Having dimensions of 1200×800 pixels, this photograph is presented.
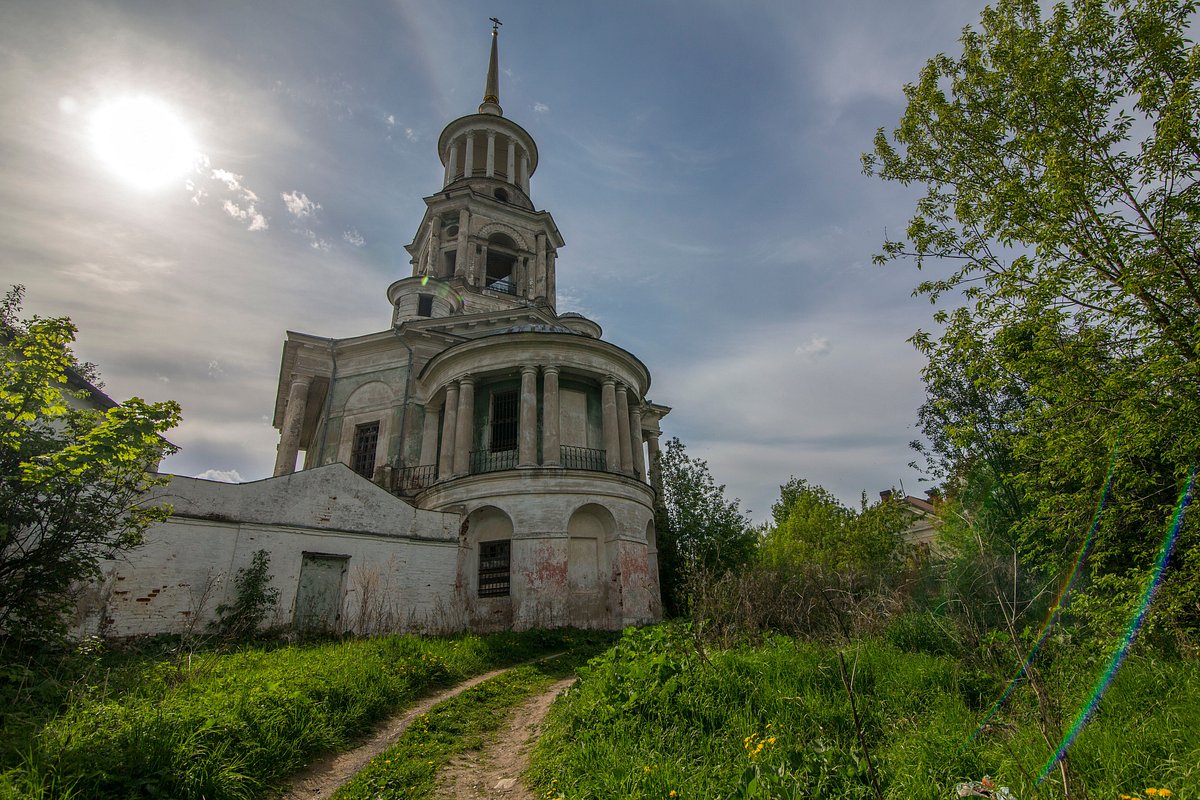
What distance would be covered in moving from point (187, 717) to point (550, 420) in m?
12.1

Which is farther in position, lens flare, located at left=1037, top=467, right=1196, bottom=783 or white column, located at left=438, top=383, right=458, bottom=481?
white column, located at left=438, top=383, right=458, bottom=481

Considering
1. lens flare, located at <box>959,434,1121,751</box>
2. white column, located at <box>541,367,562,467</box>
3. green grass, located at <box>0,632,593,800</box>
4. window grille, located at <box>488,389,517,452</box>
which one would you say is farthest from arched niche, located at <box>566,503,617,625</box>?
lens flare, located at <box>959,434,1121,751</box>

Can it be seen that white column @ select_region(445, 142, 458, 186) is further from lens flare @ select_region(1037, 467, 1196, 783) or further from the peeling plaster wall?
lens flare @ select_region(1037, 467, 1196, 783)

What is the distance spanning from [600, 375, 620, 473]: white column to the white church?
0.22ft

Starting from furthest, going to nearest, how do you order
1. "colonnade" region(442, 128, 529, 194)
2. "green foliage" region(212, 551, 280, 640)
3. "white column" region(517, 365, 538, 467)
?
"colonnade" region(442, 128, 529, 194) < "white column" region(517, 365, 538, 467) < "green foliage" region(212, 551, 280, 640)

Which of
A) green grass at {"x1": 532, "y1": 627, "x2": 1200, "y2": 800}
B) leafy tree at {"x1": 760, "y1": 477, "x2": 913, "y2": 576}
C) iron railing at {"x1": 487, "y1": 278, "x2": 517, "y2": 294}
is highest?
iron railing at {"x1": 487, "y1": 278, "x2": 517, "y2": 294}

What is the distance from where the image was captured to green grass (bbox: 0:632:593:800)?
421cm

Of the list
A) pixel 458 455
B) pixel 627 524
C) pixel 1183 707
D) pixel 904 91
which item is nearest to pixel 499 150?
pixel 458 455

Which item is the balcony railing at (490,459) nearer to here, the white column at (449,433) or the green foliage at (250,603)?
the white column at (449,433)

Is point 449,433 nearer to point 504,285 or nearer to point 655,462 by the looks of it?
point 655,462

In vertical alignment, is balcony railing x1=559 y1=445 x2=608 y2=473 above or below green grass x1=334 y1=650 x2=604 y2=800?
above

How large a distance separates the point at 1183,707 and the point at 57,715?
9.42 m

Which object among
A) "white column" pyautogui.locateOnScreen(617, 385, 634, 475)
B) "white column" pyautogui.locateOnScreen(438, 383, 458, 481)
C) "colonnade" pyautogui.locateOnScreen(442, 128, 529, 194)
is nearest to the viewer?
"white column" pyautogui.locateOnScreen(438, 383, 458, 481)

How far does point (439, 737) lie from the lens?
6391mm
